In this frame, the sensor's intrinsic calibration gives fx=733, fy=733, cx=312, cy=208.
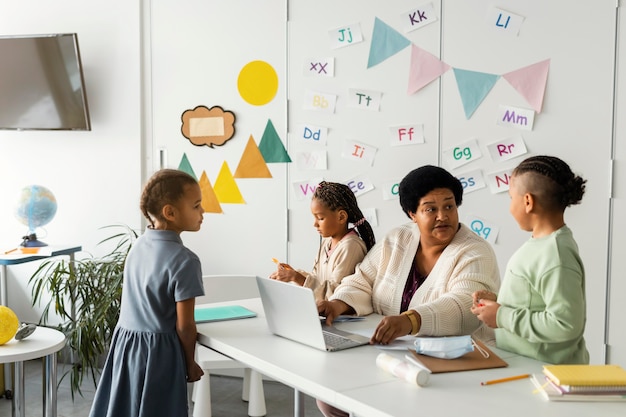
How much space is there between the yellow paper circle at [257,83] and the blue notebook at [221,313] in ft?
5.71

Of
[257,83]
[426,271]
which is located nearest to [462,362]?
[426,271]

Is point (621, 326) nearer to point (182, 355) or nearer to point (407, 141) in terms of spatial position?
point (407, 141)

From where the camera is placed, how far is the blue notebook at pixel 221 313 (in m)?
2.32

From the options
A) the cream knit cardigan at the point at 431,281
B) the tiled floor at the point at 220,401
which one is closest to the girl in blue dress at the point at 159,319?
the cream knit cardigan at the point at 431,281

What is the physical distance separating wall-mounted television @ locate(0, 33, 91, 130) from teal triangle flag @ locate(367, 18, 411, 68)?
1.75 metres

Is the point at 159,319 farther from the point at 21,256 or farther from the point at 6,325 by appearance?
the point at 21,256

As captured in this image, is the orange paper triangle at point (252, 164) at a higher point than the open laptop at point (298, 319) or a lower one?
higher

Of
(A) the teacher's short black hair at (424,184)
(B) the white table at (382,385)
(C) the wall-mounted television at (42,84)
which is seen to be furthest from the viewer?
(C) the wall-mounted television at (42,84)

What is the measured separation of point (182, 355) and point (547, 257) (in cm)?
107

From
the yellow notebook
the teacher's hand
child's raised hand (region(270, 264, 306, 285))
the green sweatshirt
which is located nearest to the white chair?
child's raised hand (region(270, 264, 306, 285))

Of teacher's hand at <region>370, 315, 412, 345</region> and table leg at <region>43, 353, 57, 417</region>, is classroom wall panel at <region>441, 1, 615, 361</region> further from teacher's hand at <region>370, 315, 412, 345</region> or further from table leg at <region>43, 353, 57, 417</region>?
table leg at <region>43, 353, 57, 417</region>

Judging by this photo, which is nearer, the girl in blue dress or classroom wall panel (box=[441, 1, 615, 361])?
the girl in blue dress

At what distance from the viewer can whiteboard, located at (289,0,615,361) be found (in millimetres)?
3117

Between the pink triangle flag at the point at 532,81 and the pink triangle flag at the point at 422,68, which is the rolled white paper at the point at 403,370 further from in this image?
the pink triangle flag at the point at 422,68
